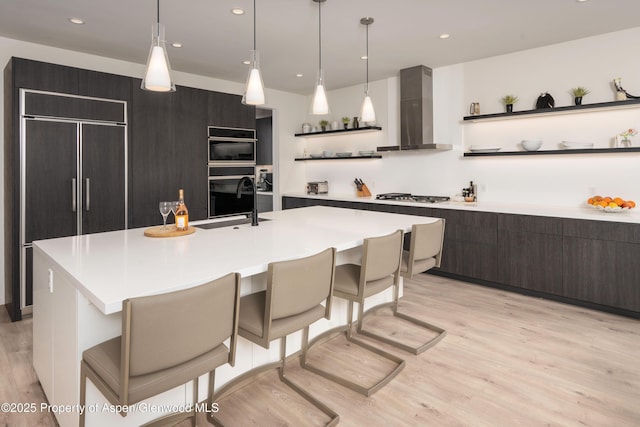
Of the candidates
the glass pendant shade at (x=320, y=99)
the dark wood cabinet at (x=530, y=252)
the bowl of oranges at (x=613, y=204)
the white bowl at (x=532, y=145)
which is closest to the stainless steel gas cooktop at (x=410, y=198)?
the dark wood cabinet at (x=530, y=252)

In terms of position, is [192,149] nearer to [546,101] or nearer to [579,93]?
[546,101]

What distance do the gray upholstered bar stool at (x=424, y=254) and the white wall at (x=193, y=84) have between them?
12.1ft

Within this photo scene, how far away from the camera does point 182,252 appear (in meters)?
2.00

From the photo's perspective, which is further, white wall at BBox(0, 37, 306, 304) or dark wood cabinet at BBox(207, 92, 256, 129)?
dark wood cabinet at BBox(207, 92, 256, 129)

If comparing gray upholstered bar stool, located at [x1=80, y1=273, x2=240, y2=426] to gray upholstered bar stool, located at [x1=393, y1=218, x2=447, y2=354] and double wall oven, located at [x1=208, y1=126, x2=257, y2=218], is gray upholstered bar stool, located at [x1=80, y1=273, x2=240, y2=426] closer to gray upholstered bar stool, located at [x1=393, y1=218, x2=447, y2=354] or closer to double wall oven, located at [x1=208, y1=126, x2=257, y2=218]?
gray upholstered bar stool, located at [x1=393, y1=218, x2=447, y2=354]

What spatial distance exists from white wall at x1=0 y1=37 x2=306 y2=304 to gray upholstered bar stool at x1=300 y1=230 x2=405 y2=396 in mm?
3462

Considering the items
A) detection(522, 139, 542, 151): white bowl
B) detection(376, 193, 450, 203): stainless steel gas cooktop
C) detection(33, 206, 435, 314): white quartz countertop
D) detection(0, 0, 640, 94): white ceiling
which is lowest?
detection(33, 206, 435, 314): white quartz countertop

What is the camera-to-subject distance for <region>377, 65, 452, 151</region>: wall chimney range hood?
485cm

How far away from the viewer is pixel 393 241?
8.12 ft

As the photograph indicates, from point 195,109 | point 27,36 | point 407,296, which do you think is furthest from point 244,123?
point 407,296

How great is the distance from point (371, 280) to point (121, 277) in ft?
4.70

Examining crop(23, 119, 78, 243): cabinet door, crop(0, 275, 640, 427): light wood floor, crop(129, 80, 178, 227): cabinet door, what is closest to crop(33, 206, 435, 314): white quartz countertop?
crop(0, 275, 640, 427): light wood floor

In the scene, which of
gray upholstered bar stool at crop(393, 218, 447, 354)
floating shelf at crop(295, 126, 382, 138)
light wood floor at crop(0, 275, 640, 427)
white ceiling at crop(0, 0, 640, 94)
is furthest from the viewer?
floating shelf at crop(295, 126, 382, 138)

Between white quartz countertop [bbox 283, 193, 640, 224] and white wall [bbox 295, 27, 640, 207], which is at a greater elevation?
white wall [bbox 295, 27, 640, 207]
